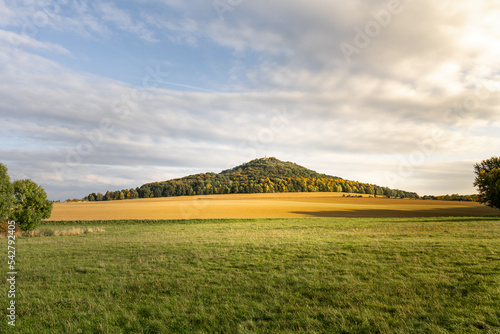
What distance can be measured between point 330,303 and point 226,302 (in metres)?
3.13

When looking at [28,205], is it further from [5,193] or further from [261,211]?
[261,211]

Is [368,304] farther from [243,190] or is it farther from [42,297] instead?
[243,190]

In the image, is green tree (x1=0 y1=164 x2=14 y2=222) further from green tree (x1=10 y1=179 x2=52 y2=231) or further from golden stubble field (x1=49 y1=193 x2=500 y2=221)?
golden stubble field (x1=49 y1=193 x2=500 y2=221)

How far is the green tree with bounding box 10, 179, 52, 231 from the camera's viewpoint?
3314 centimetres

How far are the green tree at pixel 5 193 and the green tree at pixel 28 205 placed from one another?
2005 mm

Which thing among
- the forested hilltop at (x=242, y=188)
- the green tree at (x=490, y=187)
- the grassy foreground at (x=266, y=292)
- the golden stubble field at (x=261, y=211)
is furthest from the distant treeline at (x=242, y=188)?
the grassy foreground at (x=266, y=292)

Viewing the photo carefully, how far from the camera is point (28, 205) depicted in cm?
3469

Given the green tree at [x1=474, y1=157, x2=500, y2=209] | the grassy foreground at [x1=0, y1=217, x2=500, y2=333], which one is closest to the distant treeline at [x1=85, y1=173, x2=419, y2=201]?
the green tree at [x1=474, y1=157, x2=500, y2=209]

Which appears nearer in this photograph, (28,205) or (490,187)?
(28,205)

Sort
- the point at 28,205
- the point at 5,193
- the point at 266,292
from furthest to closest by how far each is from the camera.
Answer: the point at 28,205, the point at 5,193, the point at 266,292

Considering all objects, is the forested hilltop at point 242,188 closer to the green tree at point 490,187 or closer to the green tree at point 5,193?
the green tree at point 490,187

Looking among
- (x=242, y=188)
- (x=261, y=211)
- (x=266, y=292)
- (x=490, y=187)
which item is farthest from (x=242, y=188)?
(x=266, y=292)

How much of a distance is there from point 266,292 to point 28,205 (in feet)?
126

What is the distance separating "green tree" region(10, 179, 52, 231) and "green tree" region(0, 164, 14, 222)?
78.9 inches
